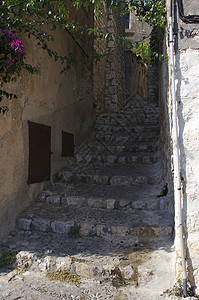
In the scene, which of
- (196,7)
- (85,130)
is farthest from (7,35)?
(85,130)

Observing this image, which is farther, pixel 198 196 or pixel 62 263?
pixel 62 263

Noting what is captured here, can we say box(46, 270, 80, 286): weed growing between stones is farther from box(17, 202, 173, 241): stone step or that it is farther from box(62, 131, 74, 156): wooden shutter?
box(62, 131, 74, 156): wooden shutter

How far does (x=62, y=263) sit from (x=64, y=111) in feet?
9.97

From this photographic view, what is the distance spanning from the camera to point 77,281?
8.25 ft

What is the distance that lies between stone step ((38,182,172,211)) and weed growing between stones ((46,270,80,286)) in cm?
123

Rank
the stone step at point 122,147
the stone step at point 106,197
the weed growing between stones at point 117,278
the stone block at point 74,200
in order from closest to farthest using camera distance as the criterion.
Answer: the weed growing between stones at point 117,278
the stone step at point 106,197
the stone block at point 74,200
the stone step at point 122,147

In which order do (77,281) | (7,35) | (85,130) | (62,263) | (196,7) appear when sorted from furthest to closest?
(85,130) < (7,35) < (62,263) < (77,281) < (196,7)

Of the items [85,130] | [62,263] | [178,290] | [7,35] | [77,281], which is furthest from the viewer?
[85,130]

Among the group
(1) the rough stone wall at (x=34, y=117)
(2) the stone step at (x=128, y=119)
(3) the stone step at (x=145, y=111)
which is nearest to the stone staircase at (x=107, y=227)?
(1) the rough stone wall at (x=34, y=117)

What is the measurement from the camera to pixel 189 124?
2.29 metres

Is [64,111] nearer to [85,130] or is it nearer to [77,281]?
[85,130]

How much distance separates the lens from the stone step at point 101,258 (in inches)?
98.0

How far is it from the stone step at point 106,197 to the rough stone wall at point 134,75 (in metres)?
9.24

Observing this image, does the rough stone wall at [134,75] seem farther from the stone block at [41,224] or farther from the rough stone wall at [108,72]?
the stone block at [41,224]
